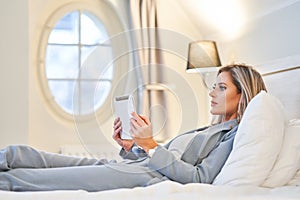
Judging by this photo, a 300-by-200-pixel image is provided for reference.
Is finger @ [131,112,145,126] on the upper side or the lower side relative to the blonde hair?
lower

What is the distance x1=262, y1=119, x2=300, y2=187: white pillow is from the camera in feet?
4.96

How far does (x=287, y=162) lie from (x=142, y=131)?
51cm

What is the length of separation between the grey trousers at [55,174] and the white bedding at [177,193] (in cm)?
18

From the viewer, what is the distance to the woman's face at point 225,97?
5.92 ft

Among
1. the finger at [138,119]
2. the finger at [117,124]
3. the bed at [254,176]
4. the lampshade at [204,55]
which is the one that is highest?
the lampshade at [204,55]

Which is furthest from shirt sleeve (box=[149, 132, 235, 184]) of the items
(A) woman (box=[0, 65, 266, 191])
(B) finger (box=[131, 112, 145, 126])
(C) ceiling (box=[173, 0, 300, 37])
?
(C) ceiling (box=[173, 0, 300, 37])

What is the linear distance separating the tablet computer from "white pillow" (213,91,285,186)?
0.37 meters

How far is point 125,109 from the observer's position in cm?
154

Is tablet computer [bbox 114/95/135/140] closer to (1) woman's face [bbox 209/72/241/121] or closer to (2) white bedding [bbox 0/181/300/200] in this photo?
(2) white bedding [bbox 0/181/300/200]

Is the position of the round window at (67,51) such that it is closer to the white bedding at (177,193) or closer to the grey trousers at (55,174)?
the grey trousers at (55,174)

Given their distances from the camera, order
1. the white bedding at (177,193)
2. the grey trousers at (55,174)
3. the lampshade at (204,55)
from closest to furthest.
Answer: the white bedding at (177,193) → the grey trousers at (55,174) → the lampshade at (204,55)

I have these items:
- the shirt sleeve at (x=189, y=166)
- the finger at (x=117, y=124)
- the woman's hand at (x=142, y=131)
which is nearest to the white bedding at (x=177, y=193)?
the shirt sleeve at (x=189, y=166)

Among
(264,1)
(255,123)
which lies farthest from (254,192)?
(264,1)

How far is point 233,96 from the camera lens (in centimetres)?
180
